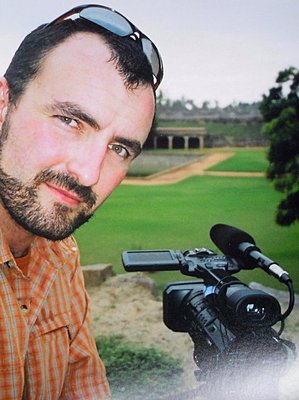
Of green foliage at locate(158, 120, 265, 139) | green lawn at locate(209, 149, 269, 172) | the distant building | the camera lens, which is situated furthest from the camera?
green lawn at locate(209, 149, 269, 172)

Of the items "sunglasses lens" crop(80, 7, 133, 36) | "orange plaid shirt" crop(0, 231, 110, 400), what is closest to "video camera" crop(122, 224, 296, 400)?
"orange plaid shirt" crop(0, 231, 110, 400)

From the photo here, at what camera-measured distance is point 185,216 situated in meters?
1.74

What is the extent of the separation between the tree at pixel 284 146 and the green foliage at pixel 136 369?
2.01ft

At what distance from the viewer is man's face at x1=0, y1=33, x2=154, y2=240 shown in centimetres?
85

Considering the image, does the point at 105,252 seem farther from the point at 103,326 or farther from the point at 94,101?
the point at 94,101

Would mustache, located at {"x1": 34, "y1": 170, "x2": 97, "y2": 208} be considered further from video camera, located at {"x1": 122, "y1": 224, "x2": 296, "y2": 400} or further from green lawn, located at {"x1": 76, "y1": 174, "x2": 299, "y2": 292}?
green lawn, located at {"x1": 76, "y1": 174, "x2": 299, "y2": 292}

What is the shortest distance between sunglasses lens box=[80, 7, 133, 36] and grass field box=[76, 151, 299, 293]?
84 centimetres

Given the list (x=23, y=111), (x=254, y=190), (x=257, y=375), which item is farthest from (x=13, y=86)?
(x=254, y=190)

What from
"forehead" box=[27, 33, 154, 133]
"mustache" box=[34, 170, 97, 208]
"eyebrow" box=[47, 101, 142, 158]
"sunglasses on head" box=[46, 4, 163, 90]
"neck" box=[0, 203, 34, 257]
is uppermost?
"sunglasses on head" box=[46, 4, 163, 90]

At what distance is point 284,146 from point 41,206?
1.12 meters

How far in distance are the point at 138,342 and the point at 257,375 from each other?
0.92 meters

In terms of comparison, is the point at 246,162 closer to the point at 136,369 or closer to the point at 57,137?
the point at 136,369

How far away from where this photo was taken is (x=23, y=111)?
86cm

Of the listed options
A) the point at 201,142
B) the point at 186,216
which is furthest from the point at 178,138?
the point at 186,216
